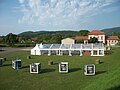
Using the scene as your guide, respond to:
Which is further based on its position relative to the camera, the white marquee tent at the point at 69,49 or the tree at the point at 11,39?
the tree at the point at 11,39

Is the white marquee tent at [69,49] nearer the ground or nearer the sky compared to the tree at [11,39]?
nearer the ground

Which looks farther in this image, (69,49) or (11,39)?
(11,39)

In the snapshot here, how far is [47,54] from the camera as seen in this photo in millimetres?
31078

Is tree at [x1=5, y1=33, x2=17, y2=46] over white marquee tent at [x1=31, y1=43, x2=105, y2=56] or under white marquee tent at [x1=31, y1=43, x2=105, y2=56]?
over

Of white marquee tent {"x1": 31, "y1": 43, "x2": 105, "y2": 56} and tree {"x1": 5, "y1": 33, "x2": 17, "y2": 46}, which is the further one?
tree {"x1": 5, "y1": 33, "x2": 17, "y2": 46}

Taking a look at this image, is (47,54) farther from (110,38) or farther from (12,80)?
(110,38)

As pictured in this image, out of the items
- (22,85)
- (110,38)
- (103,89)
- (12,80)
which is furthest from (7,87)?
(110,38)

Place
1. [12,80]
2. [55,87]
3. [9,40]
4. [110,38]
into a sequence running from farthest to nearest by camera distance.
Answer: [110,38] → [9,40] → [12,80] → [55,87]

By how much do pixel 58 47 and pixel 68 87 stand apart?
21227 millimetres

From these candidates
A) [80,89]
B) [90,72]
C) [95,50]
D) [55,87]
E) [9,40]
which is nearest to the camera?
[80,89]

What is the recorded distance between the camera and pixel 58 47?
31.3m

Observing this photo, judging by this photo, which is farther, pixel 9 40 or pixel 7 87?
pixel 9 40

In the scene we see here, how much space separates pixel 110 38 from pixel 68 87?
205 ft

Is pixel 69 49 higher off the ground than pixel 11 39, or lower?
lower
